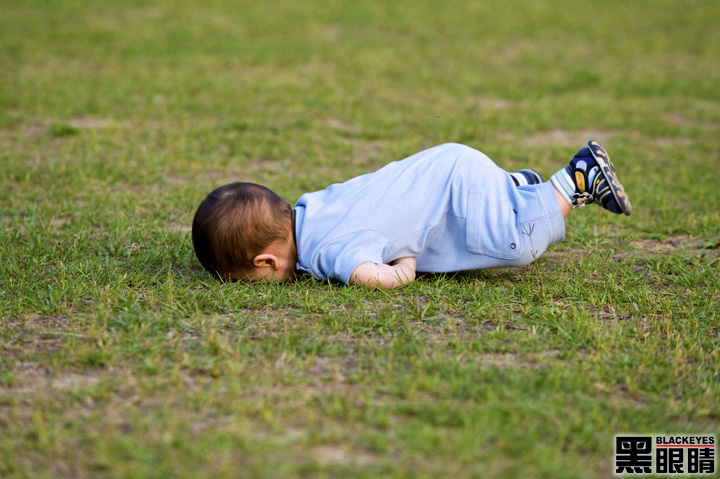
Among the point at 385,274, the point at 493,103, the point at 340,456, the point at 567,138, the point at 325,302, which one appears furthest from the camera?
the point at 493,103

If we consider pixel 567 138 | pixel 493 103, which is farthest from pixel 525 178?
pixel 493 103

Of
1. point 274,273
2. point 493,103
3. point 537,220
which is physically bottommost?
point 274,273

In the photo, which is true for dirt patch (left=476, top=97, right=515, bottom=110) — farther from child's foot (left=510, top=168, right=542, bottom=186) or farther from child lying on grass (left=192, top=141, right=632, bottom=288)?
child lying on grass (left=192, top=141, right=632, bottom=288)

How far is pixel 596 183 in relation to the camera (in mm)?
3551

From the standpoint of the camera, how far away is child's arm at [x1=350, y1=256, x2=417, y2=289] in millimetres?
3439

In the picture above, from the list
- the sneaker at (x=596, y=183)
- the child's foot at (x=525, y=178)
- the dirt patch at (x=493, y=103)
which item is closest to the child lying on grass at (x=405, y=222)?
the sneaker at (x=596, y=183)

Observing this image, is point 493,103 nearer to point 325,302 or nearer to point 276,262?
point 276,262

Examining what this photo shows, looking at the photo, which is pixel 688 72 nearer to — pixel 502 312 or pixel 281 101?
pixel 281 101

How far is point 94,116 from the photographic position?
6918mm

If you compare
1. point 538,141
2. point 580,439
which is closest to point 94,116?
point 538,141

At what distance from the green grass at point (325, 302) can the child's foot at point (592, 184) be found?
406 mm

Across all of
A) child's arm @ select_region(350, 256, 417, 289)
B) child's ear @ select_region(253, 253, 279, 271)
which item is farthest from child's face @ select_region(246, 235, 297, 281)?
child's arm @ select_region(350, 256, 417, 289)

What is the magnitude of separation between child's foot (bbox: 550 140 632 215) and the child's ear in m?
1.38

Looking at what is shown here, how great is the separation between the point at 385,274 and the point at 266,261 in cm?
57
